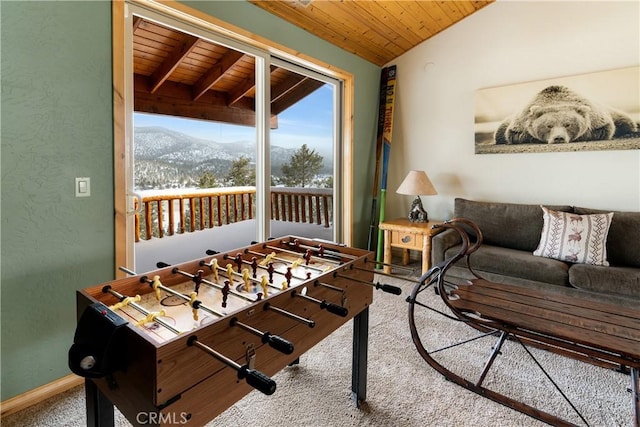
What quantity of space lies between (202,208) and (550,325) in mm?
2385

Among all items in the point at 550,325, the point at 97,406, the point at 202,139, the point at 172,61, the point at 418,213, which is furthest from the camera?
the point at 418,213

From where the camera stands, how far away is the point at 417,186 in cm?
366

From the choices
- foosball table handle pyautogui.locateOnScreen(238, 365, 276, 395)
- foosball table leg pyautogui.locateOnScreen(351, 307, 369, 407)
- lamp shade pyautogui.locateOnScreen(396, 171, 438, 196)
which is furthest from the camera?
lamp shade pyautogui.locateOnScreen(396, 171, 438, 196)

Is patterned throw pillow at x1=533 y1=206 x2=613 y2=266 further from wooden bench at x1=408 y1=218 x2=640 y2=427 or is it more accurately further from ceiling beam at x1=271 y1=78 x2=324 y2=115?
ceiling beam at x1=271 y1=78 x2=324 y2=115

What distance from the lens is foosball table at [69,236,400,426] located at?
0.87 meters

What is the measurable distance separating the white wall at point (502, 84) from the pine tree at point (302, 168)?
4.17 feet

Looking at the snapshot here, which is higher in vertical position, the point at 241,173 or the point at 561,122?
the point at 561,122

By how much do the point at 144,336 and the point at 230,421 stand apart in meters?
1.00

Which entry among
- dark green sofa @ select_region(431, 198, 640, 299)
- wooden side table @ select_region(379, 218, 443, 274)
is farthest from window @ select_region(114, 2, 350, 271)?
dark green sofa @ select_region(431, 198, 640, 299)

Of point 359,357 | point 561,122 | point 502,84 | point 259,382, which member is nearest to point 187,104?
point 359,357

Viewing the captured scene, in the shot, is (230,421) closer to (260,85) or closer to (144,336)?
(144,336)

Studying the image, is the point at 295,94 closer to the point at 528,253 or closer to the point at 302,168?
the point at 302,168

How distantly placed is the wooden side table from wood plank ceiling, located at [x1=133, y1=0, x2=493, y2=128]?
171 centimetres

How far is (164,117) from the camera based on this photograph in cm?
234
